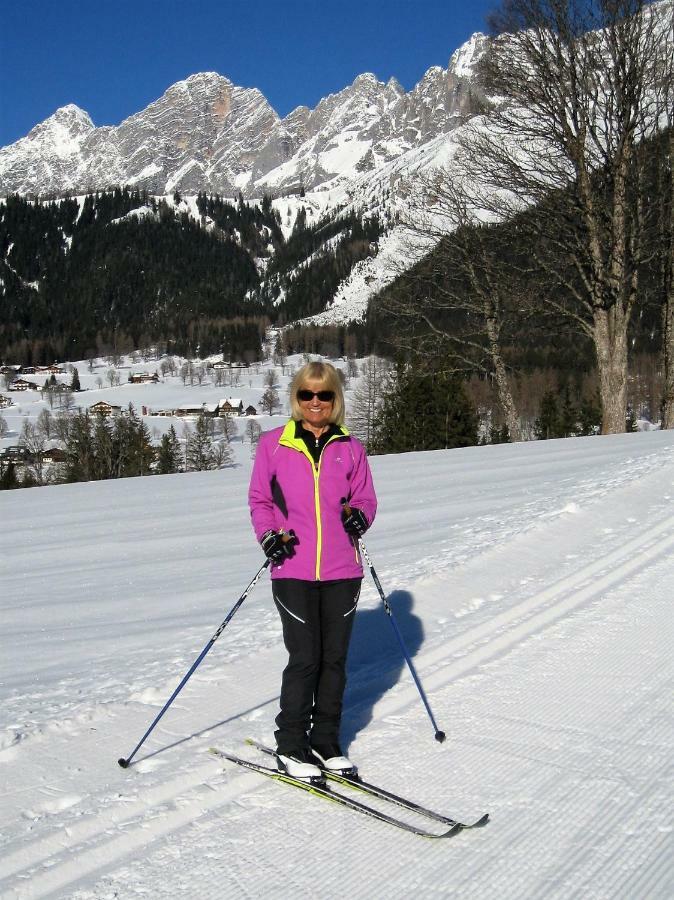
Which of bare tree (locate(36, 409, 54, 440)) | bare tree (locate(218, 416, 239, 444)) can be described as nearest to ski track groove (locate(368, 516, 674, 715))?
bare tree (locate(218, 416, 239, 444))

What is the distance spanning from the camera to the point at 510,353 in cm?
1897

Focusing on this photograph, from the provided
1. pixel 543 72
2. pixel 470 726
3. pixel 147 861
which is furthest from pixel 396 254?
pixel 147 861

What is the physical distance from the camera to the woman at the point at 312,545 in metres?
3.37

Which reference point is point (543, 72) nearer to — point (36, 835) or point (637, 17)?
point (637, 17)

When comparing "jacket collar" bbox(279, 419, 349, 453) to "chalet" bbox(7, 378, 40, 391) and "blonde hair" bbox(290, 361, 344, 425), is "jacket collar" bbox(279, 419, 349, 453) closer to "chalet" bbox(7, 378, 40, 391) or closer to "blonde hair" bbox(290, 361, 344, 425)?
"blonde hair" bbox(290, 361, 344, 425)

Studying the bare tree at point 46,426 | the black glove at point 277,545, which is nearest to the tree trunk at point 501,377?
the black glove at point 277,545

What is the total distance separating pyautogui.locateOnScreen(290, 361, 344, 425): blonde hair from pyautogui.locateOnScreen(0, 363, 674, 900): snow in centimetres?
162

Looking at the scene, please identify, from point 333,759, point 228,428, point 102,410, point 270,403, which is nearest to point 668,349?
point 333,759

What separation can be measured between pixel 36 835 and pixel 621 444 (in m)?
12.5

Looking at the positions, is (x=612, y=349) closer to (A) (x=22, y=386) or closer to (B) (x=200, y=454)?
(B) (x=200, y=454)

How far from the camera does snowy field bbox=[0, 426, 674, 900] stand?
8.82 feet

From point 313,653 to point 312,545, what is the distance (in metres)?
0.49

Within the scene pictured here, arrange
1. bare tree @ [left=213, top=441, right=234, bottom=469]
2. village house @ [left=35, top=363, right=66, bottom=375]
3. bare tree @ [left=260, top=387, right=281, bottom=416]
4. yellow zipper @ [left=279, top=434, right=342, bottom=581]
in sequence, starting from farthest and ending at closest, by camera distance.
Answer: village house @ [left=35, top=363, right=66, bottom=375] → bare tree @ [left=260, top=387, right=281, bottom=416] → bare tree @ [left=213, top=441, right=234, bottom=469] → yellow zipper @ [left=279, top=434, right=342, bottom=581]

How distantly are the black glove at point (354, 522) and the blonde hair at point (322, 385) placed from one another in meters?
0.43
